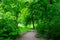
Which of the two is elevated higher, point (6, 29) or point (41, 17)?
point (41, 17)

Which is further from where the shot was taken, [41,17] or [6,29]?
[41,17]

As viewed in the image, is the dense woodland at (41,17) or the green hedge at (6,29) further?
the dense woodland at (41,17)

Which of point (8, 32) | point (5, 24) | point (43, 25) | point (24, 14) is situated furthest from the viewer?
point (24, 14)

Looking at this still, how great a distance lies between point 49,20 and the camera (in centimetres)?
1527

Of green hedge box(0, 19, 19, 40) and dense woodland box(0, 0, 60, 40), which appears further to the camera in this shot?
dense woodland box(0, 0, 60, 40)

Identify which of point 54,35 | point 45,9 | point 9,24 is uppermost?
point 45,9

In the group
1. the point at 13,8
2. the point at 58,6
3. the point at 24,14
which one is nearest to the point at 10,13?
the point at 13,8

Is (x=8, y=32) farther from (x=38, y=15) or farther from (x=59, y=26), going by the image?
(x=59, y=26)

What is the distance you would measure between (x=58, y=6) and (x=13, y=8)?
369cm

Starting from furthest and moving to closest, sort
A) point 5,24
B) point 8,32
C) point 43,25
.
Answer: point 43,25 < point 8,32 < point 5,24

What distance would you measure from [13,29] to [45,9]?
10.4ft

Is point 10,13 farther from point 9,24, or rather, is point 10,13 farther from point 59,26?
point 59,26

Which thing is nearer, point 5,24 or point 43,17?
point 5,24

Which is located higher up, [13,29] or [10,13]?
[10,13]
